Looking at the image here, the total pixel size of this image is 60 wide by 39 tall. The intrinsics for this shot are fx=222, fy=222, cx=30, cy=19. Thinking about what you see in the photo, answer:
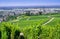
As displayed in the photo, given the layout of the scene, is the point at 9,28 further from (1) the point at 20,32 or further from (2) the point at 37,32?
(2) the point at 37,32

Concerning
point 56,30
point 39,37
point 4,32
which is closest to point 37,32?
point 39,37

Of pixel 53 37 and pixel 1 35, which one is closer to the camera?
pixel 53 37

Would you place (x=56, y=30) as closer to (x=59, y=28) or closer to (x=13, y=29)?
(x=59, y=28)

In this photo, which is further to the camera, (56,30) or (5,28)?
(5,28)

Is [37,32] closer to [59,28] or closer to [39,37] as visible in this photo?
[39,37]

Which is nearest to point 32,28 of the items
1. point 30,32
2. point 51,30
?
point 30,32

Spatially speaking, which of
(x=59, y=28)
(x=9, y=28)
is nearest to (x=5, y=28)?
(x=9, y=28)

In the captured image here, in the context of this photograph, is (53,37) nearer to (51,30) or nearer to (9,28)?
(51,30)
